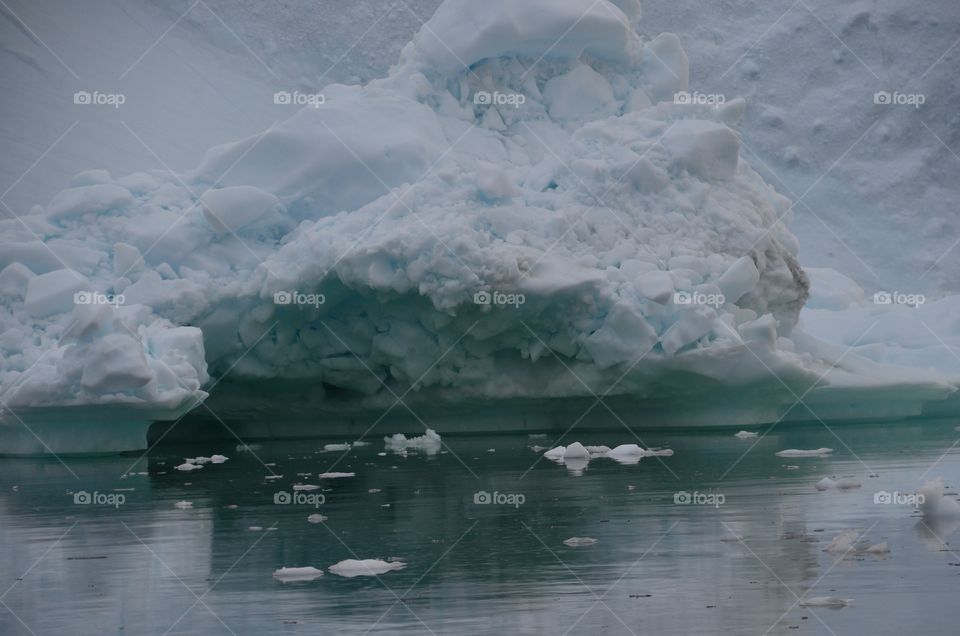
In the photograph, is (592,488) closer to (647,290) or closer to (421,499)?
(421,499)

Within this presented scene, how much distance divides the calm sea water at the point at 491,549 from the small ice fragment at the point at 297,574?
63 mm

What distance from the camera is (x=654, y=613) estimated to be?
5.72 metres

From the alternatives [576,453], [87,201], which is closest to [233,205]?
[87,201]

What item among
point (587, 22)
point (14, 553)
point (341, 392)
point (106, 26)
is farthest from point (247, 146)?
point (106, 26)

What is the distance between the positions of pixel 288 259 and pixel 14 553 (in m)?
7.19

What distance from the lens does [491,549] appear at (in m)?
7.48

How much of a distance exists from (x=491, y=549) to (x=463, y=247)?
6.83 metres

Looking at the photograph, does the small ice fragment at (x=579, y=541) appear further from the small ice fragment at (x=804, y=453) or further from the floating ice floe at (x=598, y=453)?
the small ice fragment at (x=804, y=453)

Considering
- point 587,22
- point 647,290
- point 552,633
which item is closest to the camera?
point 552,633

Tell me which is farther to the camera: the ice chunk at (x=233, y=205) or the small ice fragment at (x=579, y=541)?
the ice chunk at (x=233, y=205)

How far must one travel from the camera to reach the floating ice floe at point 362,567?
685 centimetres

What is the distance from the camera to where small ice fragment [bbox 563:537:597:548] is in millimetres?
7473

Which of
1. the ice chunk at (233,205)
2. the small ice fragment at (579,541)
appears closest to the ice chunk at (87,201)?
the ice chunk at (233,205)

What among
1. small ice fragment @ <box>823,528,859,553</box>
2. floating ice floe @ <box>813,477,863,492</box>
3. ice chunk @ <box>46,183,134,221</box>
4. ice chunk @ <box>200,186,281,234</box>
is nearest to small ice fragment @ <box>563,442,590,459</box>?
floating ice floe @ <box>813,477,863,492</box>
